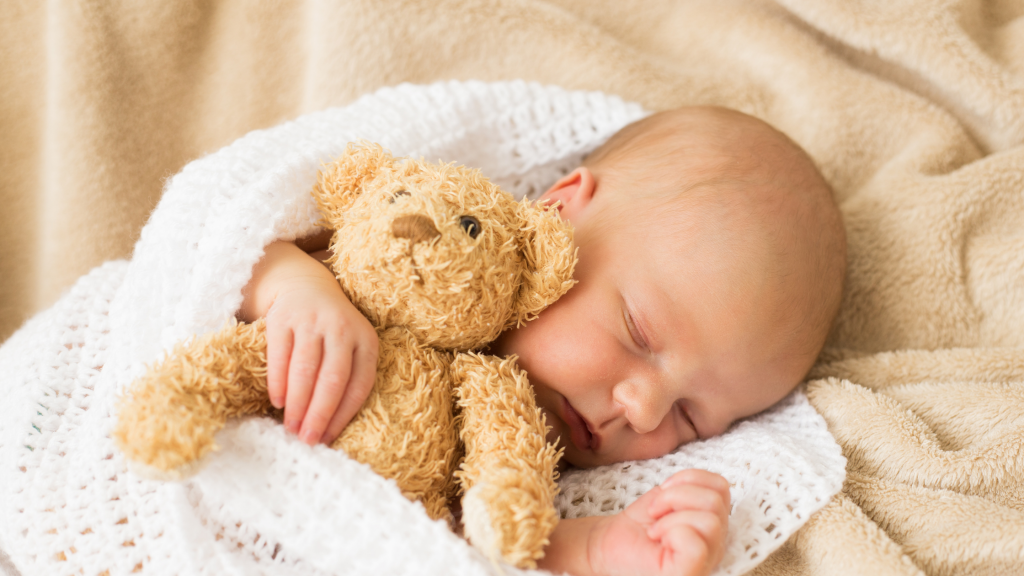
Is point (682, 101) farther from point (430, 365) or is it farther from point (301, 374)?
point (301, 374)

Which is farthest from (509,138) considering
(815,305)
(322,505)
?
(322,505)

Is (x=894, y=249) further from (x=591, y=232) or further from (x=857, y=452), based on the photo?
(x=591, y=232)

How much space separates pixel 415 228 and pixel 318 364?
210 mm

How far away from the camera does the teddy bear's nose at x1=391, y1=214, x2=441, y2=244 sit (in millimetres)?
831

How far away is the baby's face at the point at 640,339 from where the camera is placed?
106 cm

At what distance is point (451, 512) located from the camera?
973mm

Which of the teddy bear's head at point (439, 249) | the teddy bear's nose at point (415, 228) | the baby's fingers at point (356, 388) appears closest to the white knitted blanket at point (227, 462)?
the baby's fingers at point (356, 388)

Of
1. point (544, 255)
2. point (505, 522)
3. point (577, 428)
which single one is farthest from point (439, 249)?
point (577, 428)

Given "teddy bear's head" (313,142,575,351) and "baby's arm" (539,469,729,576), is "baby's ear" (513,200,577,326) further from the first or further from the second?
"baby's arm" (539,469,729,576)

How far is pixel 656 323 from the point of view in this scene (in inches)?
42.9

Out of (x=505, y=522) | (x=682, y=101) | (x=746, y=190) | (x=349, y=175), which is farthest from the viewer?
(x=682, y=101)

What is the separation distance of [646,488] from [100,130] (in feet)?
4.39

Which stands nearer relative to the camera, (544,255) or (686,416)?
(544,255)

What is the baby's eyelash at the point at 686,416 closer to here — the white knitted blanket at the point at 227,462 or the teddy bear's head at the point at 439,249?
the white knitted blanket at the point at 227,462
